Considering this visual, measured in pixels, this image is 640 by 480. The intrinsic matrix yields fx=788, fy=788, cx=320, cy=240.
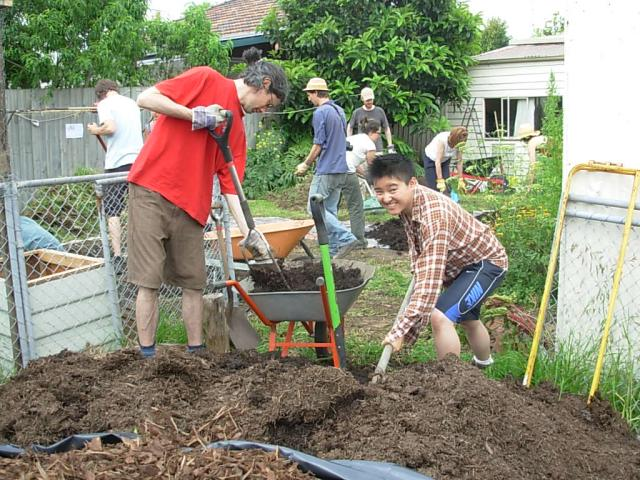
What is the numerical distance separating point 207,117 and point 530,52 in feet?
55.0

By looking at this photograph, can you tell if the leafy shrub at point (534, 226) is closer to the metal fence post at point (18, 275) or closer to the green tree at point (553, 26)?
the metal fence post at point (18, 275)

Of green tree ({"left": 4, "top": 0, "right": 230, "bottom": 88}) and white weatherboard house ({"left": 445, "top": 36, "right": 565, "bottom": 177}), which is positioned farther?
white weatherboard house ({"left": 445, "top": 36, "right": 565, "bottom": 177})

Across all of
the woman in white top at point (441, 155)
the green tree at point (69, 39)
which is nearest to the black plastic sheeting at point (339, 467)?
the woman in white top at point (441, 155)

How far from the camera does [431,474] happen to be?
2.77m

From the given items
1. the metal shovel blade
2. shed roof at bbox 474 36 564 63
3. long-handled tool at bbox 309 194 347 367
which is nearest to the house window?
shed roof at bbox 474 36 564 63

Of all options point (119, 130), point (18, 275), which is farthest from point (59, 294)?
point (119, 130)

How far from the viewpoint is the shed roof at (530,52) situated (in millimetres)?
18427

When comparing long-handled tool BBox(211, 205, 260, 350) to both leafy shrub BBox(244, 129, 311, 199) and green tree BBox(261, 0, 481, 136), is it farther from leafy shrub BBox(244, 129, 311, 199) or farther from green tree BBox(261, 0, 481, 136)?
green tree BBox(261, 0, 481, 136)

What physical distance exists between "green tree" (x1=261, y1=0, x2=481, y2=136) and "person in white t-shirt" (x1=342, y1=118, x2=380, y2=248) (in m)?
7.27

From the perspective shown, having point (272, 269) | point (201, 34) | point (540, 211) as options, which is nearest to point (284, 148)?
point (201, 34)

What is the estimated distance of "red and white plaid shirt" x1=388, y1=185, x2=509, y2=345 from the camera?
12.8 ft

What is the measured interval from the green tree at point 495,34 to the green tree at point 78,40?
94.3ft

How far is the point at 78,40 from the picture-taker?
44.4 feet

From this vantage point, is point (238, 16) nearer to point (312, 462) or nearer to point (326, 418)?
point (326, 418)
